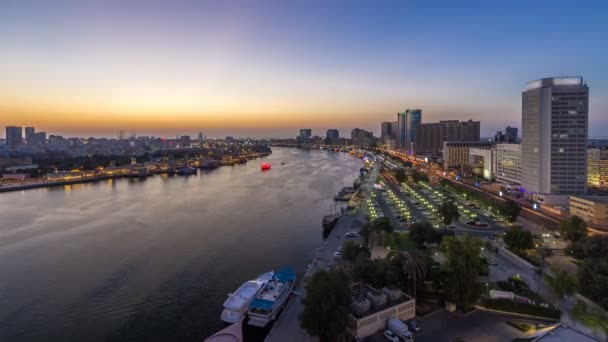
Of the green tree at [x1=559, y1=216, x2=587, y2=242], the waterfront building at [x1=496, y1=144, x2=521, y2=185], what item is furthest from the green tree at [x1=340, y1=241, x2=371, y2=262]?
the waterfront building at [x1=496, y1=144, x2=521, y2=185]

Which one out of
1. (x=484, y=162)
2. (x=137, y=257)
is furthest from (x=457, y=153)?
(x=137, y=257)

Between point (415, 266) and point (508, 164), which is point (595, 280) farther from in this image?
point (508, 164)

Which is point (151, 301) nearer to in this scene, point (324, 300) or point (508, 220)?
point (324, 300)

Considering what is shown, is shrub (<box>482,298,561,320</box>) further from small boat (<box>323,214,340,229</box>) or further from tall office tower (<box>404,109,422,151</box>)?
tall office tower (<box>404,109,422,151</box>)

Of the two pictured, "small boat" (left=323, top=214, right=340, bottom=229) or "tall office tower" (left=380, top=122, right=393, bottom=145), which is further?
"tall office tower" (left=380, top=122, right=393, bottom=145)

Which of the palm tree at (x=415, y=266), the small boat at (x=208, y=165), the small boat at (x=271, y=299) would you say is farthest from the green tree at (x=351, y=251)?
the small boat at (x=208, y=165)

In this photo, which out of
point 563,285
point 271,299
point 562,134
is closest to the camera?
point 563,285

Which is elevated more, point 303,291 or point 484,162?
point 484,162

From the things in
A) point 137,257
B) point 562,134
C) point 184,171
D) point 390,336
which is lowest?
point 137,257
